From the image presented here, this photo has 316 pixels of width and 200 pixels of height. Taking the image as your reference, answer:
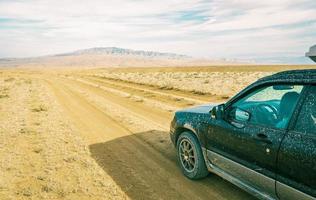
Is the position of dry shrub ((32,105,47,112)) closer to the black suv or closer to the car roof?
the black suv

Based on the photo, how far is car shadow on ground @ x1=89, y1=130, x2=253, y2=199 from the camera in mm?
5086

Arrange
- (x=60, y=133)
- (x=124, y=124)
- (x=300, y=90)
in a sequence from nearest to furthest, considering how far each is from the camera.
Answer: (x=300, y=90)
(x=60, y=133)
(x=124, y=124)

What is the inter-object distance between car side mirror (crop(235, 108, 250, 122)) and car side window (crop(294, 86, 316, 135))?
2.63 ft

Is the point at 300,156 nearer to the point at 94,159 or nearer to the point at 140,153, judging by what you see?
the point at 140,153

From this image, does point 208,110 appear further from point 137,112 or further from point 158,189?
point 137,112

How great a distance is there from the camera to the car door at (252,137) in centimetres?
373

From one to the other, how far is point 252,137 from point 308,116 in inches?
30.7

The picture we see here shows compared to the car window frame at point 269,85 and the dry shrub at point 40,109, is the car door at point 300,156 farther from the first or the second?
the dry shrub at point 40,109

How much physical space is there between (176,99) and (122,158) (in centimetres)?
935

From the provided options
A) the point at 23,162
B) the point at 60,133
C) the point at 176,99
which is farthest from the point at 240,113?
the point at 176,99

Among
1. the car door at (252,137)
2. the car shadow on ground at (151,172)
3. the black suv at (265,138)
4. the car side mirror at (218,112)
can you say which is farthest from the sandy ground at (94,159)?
the car side mirror at (218,112)

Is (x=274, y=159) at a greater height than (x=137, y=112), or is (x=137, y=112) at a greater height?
(x=274, y=159)

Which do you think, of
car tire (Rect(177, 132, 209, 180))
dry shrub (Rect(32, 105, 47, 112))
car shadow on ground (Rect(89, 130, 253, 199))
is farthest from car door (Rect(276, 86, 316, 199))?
dry shrub (Rect(32, 105, 47, 112))

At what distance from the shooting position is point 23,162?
21.6 ft
